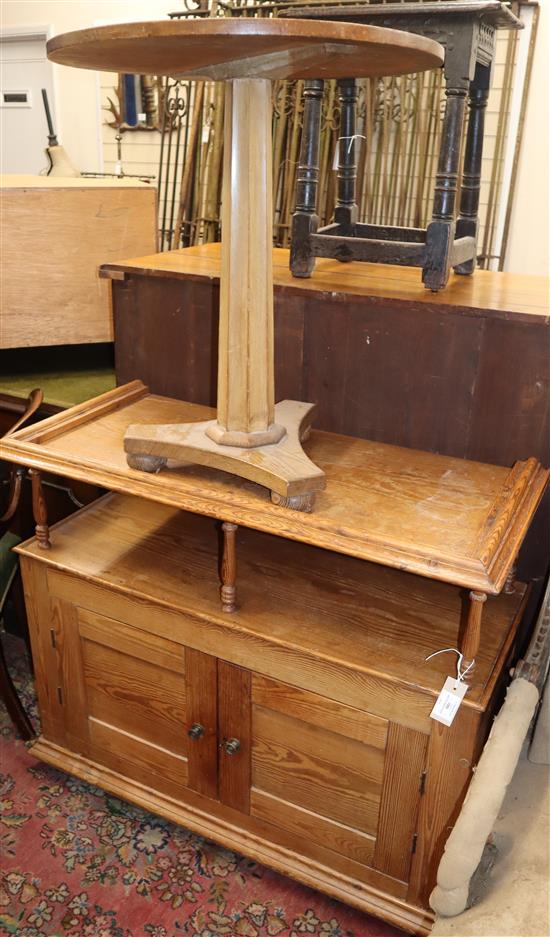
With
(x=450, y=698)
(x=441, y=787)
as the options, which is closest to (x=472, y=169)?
(x=450, y=698)

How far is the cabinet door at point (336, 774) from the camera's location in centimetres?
134

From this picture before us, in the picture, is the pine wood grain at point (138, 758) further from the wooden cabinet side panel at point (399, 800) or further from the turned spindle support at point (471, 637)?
Answer: the turned spindle support at point (471, 637)

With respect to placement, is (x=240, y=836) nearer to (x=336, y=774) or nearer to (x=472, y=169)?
(x=336, y=774)

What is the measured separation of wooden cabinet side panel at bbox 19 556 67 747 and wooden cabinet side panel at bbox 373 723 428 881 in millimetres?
782

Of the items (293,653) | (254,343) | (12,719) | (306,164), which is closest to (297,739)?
(293,653)

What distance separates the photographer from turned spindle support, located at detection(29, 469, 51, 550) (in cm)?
154

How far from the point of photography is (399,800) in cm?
136

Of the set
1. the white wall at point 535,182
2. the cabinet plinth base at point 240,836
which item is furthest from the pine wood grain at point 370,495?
the white wall at point 535,182

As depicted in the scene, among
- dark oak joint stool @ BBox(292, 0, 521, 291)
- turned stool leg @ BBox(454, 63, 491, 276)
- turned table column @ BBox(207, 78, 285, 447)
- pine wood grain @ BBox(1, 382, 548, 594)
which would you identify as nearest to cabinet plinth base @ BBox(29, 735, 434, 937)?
pine wood grain @ BBox(1, 382, 548, 594)

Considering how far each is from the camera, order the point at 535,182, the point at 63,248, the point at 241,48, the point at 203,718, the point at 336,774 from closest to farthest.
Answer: the point at 241,48 → the point at 336,774 → the point at 203,718 → the point at 63,248 → the point at 535,182

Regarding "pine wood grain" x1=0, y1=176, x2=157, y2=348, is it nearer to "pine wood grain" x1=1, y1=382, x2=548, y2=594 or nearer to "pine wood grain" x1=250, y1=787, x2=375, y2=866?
"pine wood grain" x1=1, y1=382, x2=548, y2=594

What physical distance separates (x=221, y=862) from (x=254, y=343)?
3.65 feet

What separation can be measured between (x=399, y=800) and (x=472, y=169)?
137 centimetres

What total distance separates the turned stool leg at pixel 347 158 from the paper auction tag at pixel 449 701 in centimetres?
109
